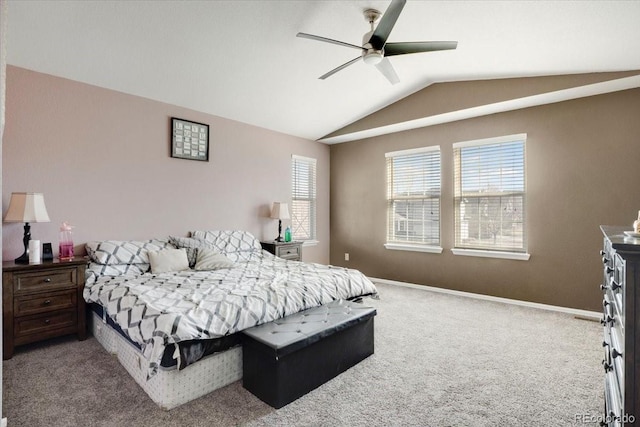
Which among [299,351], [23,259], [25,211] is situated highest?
[25,211]

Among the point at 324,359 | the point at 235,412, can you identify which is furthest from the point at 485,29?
the point at 235,412

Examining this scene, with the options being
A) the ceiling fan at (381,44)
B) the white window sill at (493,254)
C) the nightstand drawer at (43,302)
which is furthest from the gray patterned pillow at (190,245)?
the white window sill at (493,254)

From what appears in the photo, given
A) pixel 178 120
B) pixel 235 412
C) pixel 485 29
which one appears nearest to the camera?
pixel 235 412

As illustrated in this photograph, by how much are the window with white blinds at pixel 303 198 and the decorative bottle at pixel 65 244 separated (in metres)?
3.17

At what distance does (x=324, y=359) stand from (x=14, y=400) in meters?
1.98

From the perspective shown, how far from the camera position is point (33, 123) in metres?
3.16

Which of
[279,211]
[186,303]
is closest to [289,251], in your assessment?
[279,211]

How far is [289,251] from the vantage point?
500 centimetres

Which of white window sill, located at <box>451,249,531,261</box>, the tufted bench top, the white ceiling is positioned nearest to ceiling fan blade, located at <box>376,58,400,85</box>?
the white ceiling

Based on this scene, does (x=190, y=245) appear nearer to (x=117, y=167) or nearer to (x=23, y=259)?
(x=117, y=167)

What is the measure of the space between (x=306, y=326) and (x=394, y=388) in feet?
2.40

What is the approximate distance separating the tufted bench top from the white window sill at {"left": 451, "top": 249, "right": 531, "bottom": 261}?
255cm

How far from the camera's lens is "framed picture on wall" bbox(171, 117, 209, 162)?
4.12 m

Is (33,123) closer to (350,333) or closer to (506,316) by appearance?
(350,333)
